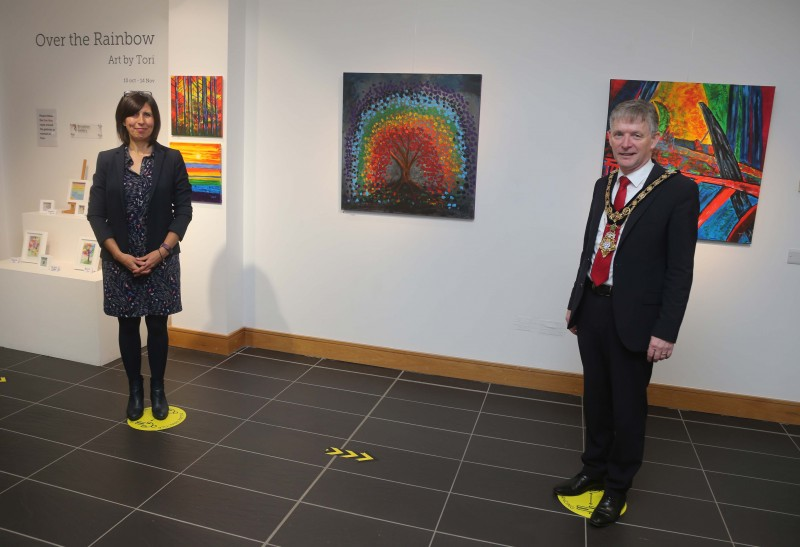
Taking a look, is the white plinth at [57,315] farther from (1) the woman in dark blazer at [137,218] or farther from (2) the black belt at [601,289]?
(2) the black belt at [601,289]

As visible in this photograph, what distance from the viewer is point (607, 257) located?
2.50m

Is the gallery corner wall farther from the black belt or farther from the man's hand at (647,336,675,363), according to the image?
the man's hand at (647,336,675,363)

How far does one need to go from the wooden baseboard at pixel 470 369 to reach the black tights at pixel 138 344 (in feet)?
3.55

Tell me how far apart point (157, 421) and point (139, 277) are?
0.78 meters

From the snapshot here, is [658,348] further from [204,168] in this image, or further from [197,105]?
[197,105]

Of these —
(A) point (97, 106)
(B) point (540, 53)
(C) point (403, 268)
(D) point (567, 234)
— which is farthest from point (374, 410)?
(A) point (97, 106)

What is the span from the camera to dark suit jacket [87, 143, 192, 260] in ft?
10.2

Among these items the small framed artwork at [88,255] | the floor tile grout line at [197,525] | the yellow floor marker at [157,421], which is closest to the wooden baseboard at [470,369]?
the small framed artwork at [88,255]

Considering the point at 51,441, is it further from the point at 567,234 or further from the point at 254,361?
the point at 567,234

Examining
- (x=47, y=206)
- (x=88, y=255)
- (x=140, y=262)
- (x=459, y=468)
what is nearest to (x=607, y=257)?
(x=459, y=468)

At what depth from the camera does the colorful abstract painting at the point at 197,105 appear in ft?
13.8

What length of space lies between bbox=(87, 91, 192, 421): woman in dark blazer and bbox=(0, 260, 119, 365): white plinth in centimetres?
93

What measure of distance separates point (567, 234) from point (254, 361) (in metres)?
2.27

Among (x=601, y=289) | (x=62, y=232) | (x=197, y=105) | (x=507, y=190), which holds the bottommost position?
(x=62, y=232)
